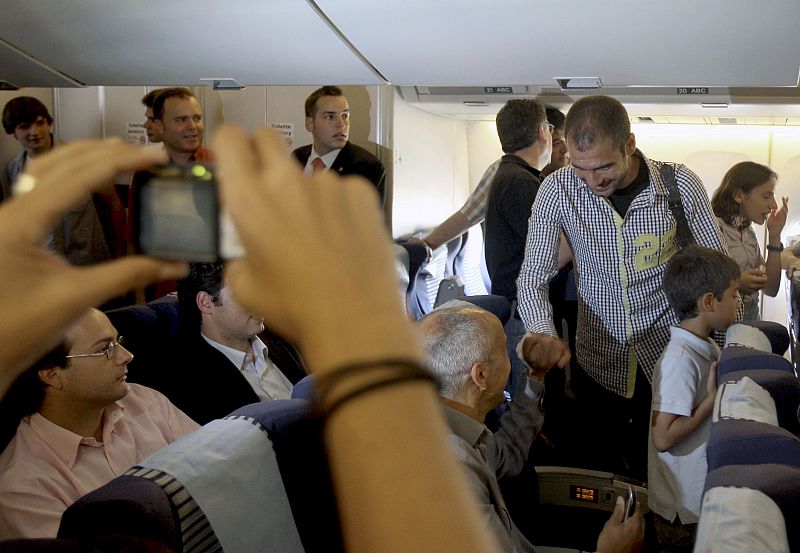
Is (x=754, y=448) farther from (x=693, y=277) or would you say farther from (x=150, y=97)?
(x=150, y=97)

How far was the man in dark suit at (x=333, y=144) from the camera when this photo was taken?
7.74 ft

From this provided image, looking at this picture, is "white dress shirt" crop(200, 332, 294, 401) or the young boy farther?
"white dress shirt" crop(200, 332, 294, 401)

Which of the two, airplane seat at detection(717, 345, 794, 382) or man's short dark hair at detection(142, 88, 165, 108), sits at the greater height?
man's short dark hair at detection(142, 88, 165, 108)

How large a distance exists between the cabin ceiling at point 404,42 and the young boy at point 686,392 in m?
0.56

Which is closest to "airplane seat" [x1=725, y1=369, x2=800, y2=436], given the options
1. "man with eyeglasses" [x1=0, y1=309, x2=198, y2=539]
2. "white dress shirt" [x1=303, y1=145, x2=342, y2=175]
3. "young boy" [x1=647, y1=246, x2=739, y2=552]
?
"young boy" [x1=647, y1=246, x2=739, y2=552]

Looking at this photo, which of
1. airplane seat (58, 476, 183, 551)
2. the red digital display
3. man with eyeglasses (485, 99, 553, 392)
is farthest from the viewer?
man with eyeglasses (485, 99, 553, 392)

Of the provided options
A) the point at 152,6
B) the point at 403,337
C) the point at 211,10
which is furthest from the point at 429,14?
the point at 403,337

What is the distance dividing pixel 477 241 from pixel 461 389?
1.60 metres

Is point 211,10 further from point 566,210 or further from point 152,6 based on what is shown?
point 566,210

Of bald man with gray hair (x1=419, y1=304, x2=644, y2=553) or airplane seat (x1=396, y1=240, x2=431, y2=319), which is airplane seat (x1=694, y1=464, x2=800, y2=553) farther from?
airplane seat (x1=396, y1=240, x2=431, y2=319)

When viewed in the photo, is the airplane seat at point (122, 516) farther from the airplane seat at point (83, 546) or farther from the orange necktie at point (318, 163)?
the orange necktie at point (318, 163)

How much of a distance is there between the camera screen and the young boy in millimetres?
2144

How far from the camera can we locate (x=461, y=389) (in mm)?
1955

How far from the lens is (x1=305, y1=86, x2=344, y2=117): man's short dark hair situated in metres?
2.35
